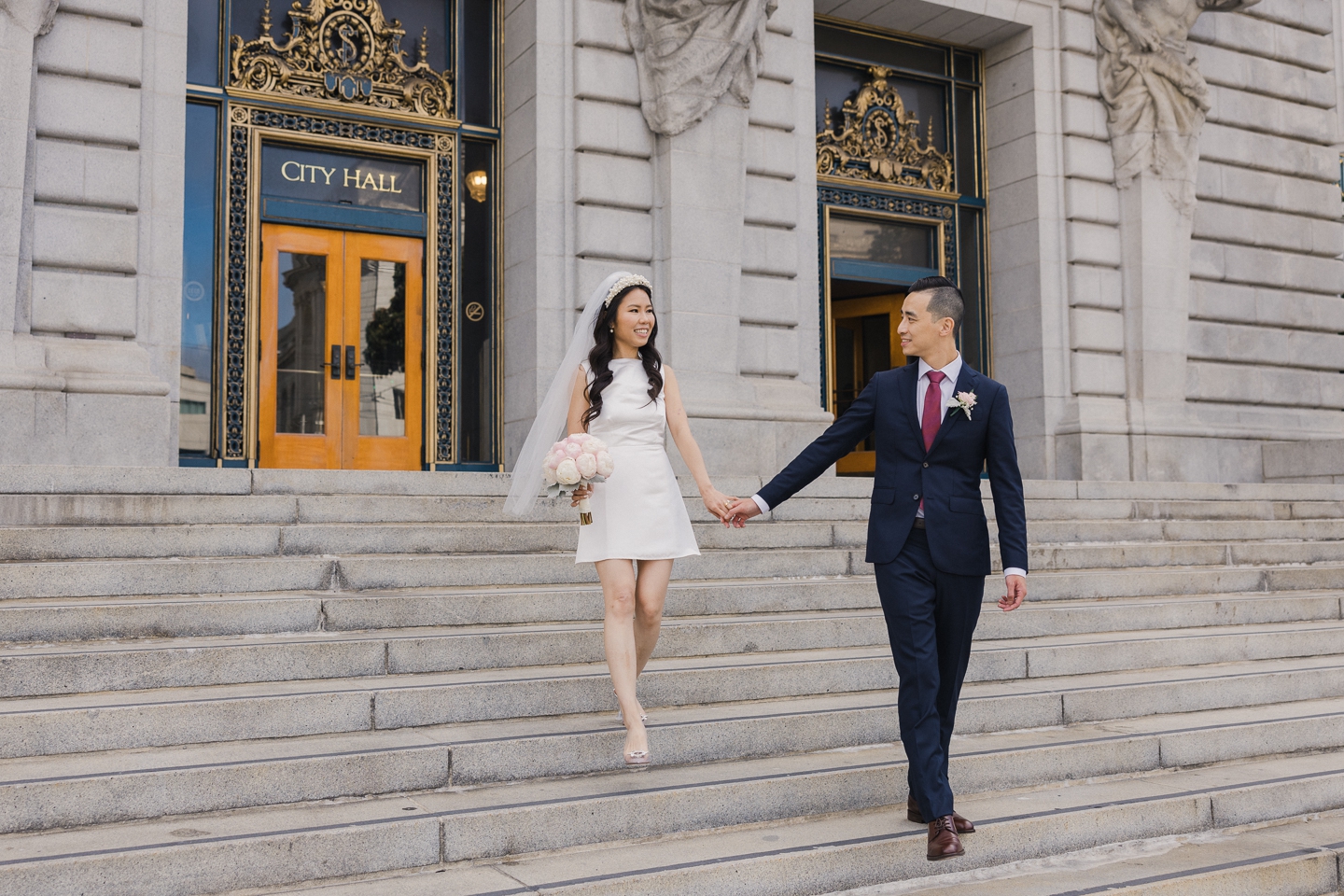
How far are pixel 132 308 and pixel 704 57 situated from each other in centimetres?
612

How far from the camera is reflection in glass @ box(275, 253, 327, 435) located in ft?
40.0

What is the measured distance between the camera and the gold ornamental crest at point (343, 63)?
12266 mm

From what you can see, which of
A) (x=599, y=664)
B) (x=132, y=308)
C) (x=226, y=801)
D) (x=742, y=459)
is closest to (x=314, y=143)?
(x=132, y=308)

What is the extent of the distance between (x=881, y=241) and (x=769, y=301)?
11.4ft

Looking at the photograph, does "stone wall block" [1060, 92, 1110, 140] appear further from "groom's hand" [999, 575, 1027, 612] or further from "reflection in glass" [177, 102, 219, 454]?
"groom's hand" [999, 575, 1027, 612]

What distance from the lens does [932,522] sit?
15.0ft

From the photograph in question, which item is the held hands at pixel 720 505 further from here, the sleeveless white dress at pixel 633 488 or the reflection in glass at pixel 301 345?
the reflection in glass at pixel 301 345

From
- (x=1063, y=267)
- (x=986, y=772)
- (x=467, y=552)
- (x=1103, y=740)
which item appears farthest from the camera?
(x=1063, y=267)

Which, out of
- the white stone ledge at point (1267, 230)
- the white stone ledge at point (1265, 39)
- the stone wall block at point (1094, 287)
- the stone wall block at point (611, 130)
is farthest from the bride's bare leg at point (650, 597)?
the white stone ledge at point (1265, 39)

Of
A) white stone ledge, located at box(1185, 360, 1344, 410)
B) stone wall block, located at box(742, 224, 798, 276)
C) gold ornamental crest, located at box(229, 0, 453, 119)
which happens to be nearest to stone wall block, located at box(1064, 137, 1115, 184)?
white stone ledge, located at box(1185, 360, 1344, 410)

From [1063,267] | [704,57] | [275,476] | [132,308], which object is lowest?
[275,476]

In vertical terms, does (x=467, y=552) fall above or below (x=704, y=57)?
below

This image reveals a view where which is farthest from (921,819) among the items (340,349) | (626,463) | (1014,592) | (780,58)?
(780,58)

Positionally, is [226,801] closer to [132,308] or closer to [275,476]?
[275,476]
